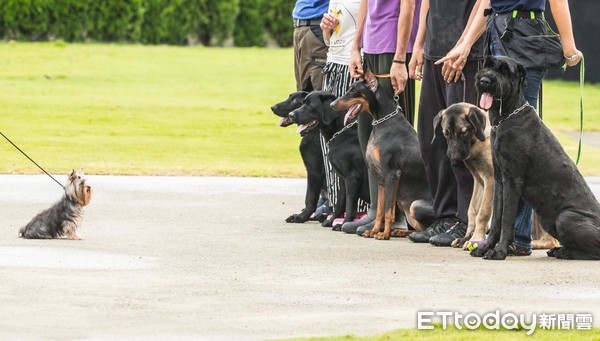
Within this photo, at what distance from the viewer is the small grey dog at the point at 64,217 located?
1005 cm

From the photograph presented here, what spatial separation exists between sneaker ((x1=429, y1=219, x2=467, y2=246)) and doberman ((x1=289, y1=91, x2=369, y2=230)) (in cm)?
118

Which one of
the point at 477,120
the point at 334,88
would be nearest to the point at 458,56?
the point at 477,120

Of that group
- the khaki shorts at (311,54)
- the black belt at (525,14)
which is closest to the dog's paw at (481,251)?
the black belt at (525,14)

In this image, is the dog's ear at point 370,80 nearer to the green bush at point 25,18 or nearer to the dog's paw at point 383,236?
the dog's paw at point 383,236

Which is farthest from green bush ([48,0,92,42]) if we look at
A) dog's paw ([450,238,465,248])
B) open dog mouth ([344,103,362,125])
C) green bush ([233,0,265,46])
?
dog's paw ([450,238,465,248])

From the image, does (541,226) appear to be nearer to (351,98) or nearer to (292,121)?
(351,98)

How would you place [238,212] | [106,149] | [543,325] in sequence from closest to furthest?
[543,325] → [238,212] → [106,149]

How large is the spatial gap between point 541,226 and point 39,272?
356 cm

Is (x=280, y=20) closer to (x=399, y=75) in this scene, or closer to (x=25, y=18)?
(x=25, y=18)

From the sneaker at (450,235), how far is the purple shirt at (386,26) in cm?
145

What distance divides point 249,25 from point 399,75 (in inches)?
1248

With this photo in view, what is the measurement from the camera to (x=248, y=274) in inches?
329

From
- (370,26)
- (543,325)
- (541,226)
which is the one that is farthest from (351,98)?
(543,325)

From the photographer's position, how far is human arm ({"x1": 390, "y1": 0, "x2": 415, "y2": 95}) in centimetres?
1013
